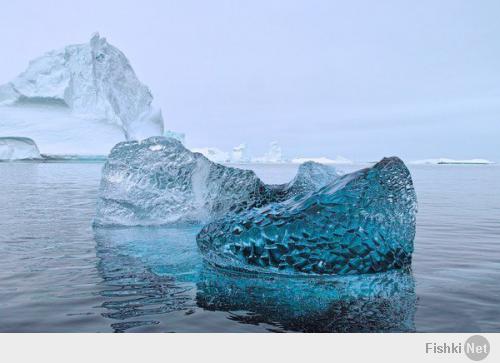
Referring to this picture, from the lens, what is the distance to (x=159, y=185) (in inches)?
265

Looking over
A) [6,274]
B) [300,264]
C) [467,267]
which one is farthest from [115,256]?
[467,267]

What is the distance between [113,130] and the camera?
37.2 metres

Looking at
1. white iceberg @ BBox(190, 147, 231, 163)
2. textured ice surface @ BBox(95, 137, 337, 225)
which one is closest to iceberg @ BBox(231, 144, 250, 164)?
white iceberg @ BBox(190, 147, 231, 163)

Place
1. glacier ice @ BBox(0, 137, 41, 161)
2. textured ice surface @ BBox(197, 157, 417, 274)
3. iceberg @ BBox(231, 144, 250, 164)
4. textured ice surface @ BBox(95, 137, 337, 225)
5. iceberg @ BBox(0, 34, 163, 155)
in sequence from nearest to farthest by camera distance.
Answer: textured ice surface @ BBox(197, 157, 417, 274) < textured ice surface @ BBox(95, 137, 337, 225) < glacier ice @ BBox(0, 137, 41, 161) < iceberg @ BBox(0, 34, 163, 155) < iceberg @ BBox(231, 144, 250, 164)

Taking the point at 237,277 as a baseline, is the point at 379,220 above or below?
above

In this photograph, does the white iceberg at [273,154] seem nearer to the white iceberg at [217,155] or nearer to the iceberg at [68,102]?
the white iceberg at [217,155]

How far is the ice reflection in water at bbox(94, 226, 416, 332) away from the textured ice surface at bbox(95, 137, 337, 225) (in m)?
2.18

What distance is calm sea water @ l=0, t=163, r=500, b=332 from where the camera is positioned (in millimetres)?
2576

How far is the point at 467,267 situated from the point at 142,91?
41016mm
